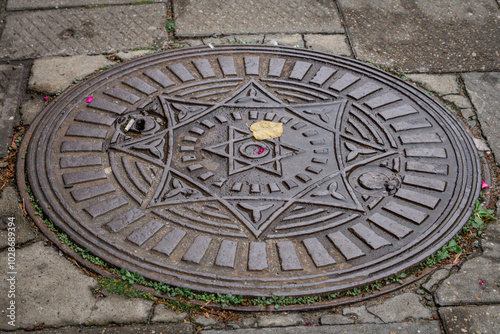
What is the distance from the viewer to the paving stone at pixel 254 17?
455 centimetres

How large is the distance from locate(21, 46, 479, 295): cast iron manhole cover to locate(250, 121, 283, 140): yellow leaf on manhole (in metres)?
0.05

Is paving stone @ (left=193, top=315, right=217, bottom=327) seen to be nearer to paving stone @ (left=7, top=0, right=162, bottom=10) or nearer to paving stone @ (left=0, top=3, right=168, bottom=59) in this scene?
paving stone @ (left=0, top=3, right=168, bottom=59)

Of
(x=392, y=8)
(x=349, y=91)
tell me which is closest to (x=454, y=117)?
(x=349, y=91)

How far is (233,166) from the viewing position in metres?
3.29

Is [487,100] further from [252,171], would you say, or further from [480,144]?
[252,171]

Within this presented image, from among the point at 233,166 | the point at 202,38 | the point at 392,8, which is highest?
the point at 392,8

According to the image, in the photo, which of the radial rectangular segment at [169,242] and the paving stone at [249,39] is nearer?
the radial rectangular segment at [169,242]

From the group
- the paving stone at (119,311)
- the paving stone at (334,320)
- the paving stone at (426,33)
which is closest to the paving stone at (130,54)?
the paving stone at (426,33)

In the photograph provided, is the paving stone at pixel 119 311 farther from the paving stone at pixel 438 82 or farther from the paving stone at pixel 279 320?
the paving stone at pixel 438 82

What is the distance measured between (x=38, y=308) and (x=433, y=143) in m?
2.87

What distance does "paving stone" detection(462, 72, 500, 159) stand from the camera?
3.71 meters

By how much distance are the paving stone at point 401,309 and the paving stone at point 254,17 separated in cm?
280

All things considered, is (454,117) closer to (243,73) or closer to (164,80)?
(243,73)

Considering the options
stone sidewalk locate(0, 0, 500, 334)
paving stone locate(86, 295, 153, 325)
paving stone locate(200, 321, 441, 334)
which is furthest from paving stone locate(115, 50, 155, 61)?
paving stone locate(200, 321, 441, 334)
